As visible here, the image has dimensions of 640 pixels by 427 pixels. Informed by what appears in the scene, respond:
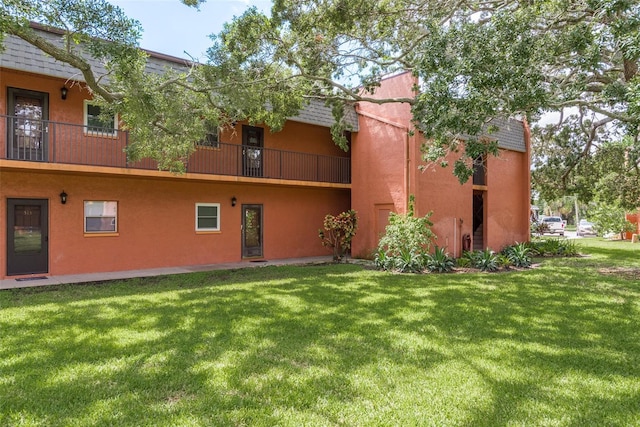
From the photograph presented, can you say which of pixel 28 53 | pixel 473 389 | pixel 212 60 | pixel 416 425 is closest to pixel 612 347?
pixel 473 389

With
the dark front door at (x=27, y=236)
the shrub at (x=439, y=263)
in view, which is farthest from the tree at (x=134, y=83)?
the shrub at (x=439, y=263)

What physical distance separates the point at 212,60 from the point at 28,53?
16.0ft

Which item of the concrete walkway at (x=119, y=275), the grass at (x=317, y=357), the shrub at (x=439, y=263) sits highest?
the shrub at (x=439, y=263)

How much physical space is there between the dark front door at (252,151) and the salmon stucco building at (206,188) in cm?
4

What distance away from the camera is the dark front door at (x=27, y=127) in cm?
981

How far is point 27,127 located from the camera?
33.1 feet

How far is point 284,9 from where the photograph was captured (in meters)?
9.20

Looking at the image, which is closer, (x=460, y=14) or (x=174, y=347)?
(x=174, y=347)

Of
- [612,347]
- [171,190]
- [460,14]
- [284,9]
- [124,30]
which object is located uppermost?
[460,14]

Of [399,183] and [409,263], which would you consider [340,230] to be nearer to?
[399,183]

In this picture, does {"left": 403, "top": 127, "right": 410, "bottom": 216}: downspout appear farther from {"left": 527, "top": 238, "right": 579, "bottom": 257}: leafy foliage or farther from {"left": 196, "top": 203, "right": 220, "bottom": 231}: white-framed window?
{"left": 527, "top": 238, "right": 579, "bottom": 257}: leafy foliage

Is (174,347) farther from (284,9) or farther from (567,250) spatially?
(567,250)

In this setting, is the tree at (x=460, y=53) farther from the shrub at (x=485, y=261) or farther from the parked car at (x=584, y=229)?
the parked car at (x=584, y=229)

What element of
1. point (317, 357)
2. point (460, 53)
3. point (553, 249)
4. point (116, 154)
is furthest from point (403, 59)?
point (553, 249)
